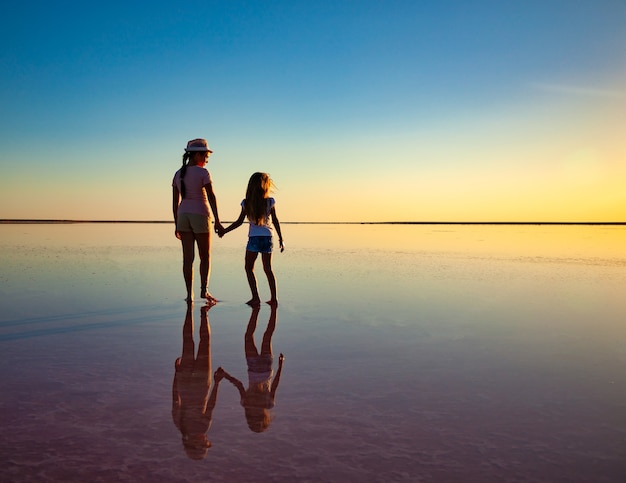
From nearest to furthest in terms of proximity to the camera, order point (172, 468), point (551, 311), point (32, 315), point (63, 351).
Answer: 1. point (172, 468)
2. point (63, 351)
3. point (32, 315)
4. point (551, 311)

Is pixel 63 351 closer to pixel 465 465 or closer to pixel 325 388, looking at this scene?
pixel 325 388

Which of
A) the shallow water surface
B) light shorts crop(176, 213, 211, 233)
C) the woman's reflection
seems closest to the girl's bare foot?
the shallow water surface

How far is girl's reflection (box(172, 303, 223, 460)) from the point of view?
276 centimetres

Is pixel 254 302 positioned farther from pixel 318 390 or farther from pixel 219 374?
pixel 318 390

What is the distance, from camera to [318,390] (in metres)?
3.65

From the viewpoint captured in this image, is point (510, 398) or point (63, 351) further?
point (63, 351)

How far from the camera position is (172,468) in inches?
96.3

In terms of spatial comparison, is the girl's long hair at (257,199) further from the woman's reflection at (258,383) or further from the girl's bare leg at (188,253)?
the woman's reflection at (258,383)

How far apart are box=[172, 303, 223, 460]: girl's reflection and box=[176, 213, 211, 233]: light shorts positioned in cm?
301

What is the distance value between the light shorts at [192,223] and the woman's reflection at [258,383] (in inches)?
112

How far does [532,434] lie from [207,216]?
5.97 metres

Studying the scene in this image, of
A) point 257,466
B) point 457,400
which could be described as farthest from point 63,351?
point 457,400

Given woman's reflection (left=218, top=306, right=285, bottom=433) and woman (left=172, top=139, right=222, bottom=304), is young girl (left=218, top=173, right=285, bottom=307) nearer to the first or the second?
woman (left=172, top=139, right=222, bottom=304)

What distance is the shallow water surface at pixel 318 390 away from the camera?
2.54 m
